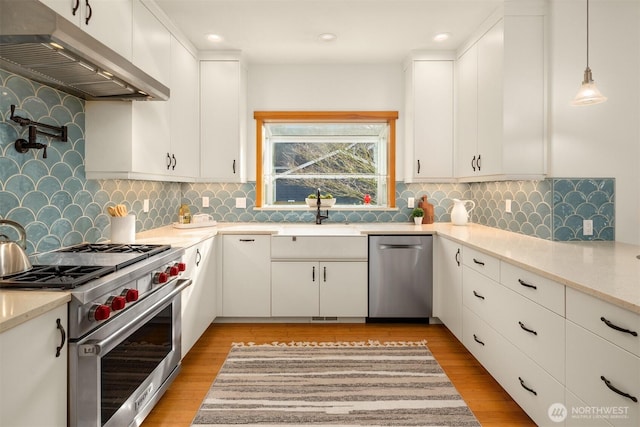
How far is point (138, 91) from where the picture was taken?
2.21 meters

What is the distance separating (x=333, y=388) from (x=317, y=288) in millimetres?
1129

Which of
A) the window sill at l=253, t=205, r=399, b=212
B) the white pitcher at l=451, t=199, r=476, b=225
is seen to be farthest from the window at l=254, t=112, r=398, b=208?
the white pitcher at l=451, t=199, r=476, b=225

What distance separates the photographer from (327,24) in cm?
305

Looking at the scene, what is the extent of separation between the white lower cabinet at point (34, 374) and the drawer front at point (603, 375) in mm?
1953

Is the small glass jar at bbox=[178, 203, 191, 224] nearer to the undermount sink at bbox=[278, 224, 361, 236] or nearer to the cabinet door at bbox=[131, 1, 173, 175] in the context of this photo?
the cabinet door at bbox=[131, 1, 173, 175]

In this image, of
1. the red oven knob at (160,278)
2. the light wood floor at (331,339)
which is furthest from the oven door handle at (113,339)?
the light wood floor at (331,339)

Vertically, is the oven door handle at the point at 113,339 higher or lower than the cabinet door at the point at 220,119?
lower

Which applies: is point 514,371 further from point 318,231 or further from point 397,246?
point 318,231

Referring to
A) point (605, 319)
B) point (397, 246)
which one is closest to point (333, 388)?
point (397, 246)

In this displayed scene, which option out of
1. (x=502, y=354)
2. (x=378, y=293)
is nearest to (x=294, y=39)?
(x=378, y=293)

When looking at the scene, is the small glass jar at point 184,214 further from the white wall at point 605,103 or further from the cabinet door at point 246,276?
the white wall at point 605,103

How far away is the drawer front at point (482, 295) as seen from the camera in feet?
7.48

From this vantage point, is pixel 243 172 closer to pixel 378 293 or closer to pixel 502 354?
pixel 378 293

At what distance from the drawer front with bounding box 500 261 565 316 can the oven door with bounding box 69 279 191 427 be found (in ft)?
6.17
